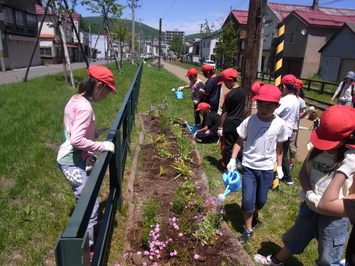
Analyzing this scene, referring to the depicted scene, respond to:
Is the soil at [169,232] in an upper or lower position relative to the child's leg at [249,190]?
lower

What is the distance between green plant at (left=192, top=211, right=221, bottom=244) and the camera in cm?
306

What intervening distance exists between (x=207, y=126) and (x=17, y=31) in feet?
107

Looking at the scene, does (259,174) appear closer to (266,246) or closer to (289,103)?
(266,246)

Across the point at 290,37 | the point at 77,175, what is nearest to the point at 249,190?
the point at 77,175

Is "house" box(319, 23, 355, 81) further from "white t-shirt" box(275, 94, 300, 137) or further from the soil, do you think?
the soil

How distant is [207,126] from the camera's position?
6.64 m

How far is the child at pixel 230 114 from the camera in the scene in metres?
4.86

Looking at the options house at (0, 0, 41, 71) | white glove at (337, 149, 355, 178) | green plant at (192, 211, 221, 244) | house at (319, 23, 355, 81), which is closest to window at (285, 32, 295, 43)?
house at (319, 23, 355, 81)

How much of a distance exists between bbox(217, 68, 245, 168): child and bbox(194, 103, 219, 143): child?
1400 mm

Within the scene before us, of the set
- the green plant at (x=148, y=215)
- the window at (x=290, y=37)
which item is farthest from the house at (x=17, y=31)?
the window at (x=290, y=37)

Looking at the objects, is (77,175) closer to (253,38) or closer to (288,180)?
(288,180)

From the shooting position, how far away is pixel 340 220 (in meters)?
2.23

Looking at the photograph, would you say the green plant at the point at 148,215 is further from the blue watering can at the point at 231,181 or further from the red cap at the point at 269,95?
the red cap at the point at 269,95

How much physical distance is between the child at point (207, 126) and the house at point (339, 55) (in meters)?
21.9
